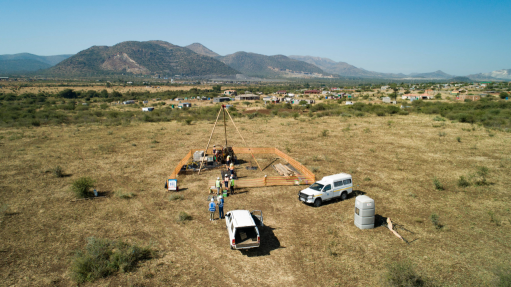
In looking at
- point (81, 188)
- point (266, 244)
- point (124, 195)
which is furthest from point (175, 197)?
point (266, 244)

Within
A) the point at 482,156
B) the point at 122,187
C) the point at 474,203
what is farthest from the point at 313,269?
the point at 482,156

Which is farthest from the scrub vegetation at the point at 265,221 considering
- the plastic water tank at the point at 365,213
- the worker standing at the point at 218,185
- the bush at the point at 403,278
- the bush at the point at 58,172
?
the worker standing at the point at 218,185

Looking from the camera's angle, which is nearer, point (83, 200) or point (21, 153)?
point (83, 200)

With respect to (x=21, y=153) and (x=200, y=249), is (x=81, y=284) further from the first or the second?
(x=21, y=153)

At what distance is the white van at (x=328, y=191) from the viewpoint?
15197mm

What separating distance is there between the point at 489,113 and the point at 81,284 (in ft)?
192

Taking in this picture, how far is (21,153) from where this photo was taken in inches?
996

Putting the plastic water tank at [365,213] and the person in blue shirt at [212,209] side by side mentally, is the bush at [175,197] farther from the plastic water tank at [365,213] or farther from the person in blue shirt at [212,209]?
the plastic water tank at [365,213]

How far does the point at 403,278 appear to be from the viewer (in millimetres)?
8688

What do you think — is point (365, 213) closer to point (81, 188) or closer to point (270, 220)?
point (270, 220)

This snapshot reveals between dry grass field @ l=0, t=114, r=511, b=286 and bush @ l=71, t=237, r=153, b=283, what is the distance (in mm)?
321

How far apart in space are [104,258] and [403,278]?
1091 centimetres

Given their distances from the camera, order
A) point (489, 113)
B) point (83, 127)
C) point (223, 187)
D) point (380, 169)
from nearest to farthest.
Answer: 1. point (223, 187)
2. point (380, 169)
3. point (83, 127)
4. point (489, 113)

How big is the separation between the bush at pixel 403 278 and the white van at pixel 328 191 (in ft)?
20.5
